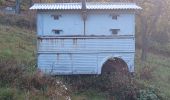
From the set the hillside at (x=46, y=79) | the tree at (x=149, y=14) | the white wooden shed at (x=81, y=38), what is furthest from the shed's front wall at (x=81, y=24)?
the tree at (x=149, y=14)

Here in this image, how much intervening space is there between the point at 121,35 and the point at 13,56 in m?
8.08

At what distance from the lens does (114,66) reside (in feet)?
79.1

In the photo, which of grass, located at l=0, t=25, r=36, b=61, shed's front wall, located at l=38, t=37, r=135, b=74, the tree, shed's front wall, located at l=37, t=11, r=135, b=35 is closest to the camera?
shed's front wall, located at l=38, t=37, r=135, b=74

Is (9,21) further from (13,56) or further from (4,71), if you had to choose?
(4,71)

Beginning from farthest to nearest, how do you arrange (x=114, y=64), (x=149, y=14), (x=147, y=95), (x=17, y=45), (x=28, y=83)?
(x=149, y=14) < (x=17, y=45) < (x=114, y=64) < (x=147, y=95) < (x=28, y=83)

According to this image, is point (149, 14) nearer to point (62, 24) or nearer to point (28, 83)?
point (62, 24)

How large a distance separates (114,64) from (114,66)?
12cm

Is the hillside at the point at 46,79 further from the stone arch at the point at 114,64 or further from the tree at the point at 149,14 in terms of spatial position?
the stone arch at the point at 114,64

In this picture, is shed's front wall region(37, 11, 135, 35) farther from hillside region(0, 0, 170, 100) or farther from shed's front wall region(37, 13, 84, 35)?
hillside region(0, 0, 170, 100)

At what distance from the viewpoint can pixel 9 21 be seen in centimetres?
4691

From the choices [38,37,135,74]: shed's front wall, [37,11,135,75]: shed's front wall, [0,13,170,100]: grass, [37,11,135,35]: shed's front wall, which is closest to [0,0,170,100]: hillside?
[0,13,170,100]: grass

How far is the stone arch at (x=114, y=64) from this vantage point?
931 inches

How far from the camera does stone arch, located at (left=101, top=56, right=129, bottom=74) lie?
931 inches

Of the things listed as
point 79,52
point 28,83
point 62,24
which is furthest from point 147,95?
point 28,83
